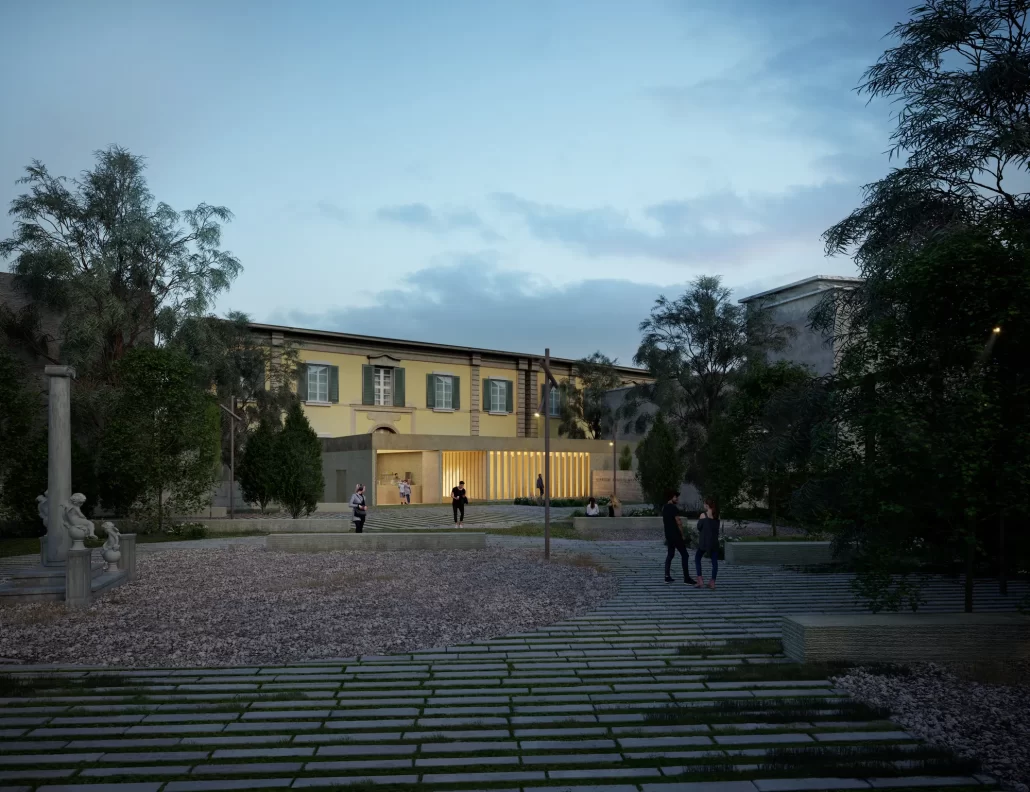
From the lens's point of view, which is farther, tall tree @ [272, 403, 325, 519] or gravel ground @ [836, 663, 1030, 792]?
tall tree @ [272, 403, 325, 519]

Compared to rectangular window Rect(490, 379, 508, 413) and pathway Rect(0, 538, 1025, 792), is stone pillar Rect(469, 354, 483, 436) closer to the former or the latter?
rectangular window Rect(490, 379, 508, 413)

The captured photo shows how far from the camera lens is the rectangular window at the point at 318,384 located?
1666 inches

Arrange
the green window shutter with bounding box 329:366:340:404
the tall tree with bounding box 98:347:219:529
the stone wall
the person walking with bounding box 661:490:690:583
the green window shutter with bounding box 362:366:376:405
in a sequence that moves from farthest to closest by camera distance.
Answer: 1. the green window shutter with bounding box 362:366:376:405
2. the green window shutter with bounding box 329:366:340:404
3. the stone wall
4. the tall tree with bounding box 98:347:219:529
5. the person walking with bounding box 661:490:690:583

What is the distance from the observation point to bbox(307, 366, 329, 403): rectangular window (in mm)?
42312

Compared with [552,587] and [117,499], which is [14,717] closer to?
[552,587]

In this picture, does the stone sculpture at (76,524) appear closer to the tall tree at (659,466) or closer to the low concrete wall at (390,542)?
the low concrete wall at (390,542)

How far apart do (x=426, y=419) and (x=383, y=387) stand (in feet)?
10.7

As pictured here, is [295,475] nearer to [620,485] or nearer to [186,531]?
[186,531]

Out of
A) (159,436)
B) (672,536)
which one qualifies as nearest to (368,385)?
(159,436)

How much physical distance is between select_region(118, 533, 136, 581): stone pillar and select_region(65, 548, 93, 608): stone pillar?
267cm

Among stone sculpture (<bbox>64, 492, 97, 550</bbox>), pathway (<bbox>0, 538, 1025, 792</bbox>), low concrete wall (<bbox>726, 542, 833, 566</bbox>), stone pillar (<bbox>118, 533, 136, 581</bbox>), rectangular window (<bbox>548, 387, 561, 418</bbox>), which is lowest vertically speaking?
low concrete wall (<bbox>726, 542, 833, 566</bbox>)

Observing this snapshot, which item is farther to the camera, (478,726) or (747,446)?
(747,446)

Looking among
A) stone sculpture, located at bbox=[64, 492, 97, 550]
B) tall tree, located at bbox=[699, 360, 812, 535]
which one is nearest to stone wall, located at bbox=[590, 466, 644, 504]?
tall tree, located at bbox=[699, 360, 812, 535]

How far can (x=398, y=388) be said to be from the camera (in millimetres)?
45500
